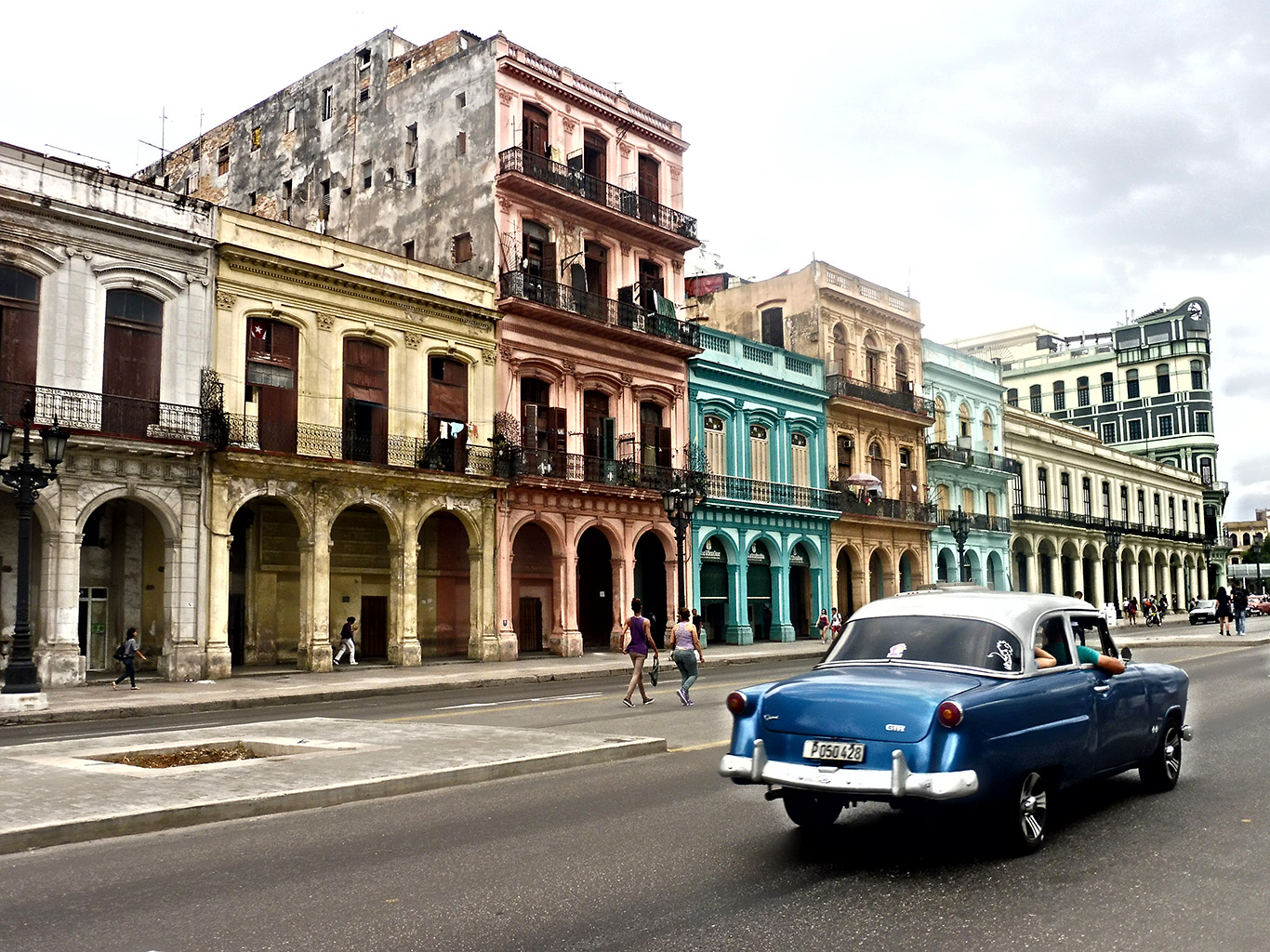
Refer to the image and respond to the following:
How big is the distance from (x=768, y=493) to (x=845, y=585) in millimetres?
7546

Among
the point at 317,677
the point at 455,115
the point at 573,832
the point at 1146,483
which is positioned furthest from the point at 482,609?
the point at 1146,483

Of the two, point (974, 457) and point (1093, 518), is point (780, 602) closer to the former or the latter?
point (974, 457)

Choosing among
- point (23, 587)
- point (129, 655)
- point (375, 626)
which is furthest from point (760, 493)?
point (23, 587)

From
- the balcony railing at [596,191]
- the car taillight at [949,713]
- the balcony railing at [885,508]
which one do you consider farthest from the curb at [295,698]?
the balcony railing at [885,508]

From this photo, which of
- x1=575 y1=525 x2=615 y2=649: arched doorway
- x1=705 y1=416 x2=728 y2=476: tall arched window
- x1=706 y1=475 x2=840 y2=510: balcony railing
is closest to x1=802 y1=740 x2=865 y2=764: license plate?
x1=575 y1=525 x2=615 y2=649: arched doorway

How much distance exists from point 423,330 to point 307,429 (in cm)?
476

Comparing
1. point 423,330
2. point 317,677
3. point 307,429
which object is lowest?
point 317,677

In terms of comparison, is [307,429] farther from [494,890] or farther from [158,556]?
[494,890]

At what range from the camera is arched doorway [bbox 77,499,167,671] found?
26062mm

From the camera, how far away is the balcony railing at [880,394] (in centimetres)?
4544

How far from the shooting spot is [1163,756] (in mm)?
8867

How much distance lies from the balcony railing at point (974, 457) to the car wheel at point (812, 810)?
148ft

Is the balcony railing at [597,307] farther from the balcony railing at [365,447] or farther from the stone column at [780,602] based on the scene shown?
the stone column at [780,602]

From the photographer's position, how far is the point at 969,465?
53125mm
